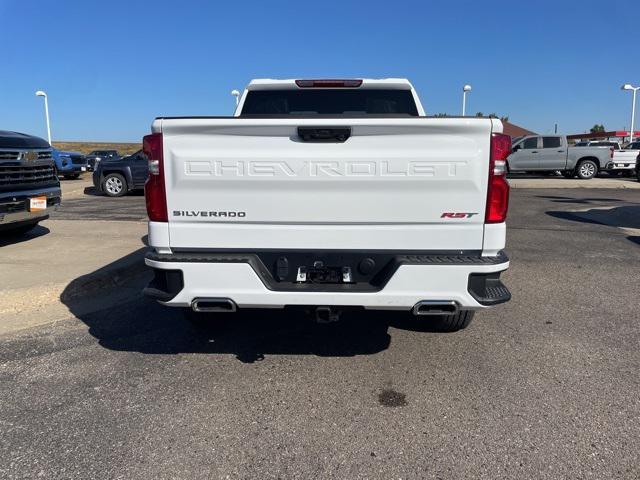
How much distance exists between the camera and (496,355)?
4012 mm

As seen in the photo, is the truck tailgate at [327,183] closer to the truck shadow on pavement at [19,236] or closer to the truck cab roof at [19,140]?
the truck cab roof at [19,140]

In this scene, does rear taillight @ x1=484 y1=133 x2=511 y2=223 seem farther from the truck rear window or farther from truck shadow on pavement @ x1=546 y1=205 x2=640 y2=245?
truck shadow on pavement @ x1=546 y1=205 x2=640 y2=245

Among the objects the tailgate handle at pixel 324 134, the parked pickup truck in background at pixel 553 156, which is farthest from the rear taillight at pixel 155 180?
the parked pickup truck in background at pixel 553 156

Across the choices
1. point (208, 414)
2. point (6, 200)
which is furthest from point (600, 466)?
point (6, 200)

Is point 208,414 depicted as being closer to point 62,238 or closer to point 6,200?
point 6,200

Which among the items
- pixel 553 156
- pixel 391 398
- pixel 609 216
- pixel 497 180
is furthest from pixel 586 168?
pixel 391 398

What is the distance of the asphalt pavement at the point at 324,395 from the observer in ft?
8.75

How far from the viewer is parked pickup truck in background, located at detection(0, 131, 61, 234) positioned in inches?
257

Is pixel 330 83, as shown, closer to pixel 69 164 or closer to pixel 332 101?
pixel 332 101

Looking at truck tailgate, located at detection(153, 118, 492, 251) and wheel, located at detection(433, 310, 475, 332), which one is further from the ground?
truck tailgate, located at detection(153, 118, 492, 251)

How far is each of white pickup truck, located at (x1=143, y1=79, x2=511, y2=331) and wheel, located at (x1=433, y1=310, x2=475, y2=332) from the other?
36.2 inches

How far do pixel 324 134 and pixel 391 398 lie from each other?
1.73m

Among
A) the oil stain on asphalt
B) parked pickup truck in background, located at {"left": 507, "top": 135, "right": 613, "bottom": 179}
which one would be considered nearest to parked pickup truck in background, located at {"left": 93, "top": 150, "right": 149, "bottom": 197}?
the oil stain on asphalt

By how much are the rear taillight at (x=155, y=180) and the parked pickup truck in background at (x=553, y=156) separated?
22879 millimetres
